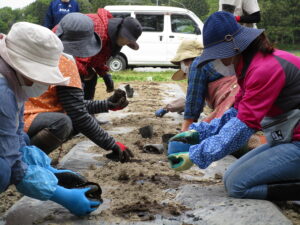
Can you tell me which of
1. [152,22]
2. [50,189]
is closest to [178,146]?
[50,189]

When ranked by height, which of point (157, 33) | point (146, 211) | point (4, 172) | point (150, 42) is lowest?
point (150, 42)

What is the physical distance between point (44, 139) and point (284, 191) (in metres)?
1.48

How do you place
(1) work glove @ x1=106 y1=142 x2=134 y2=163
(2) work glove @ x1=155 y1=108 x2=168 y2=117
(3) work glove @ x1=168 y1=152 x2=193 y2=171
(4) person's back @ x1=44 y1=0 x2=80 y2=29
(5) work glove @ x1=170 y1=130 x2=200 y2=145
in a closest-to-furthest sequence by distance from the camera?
(3) work glove @ x1=168 y1=152 x2=193 y2=171 < (5) work glove @ x1=170 y1=130 x2=200 y2=145 < (1) work glove @ x1=106 y1=142 x2=134 y2=163 < (2) work glove @ x1=155 y1=108 x2=168 y2=117 < (4) person's back @ x1=44 y1=0 x2=80 y2=29

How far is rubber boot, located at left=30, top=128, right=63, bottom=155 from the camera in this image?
2.92 metres

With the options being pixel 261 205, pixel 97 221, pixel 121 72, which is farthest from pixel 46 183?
pixel 121 72

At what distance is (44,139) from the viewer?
115 inches

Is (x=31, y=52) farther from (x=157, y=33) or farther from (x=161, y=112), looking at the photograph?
(x=157, y=33)

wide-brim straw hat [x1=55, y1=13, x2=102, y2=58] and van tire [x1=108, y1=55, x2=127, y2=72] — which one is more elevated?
wide-brim straw hat [x1=55, y1=13, x2=102, y2=58]

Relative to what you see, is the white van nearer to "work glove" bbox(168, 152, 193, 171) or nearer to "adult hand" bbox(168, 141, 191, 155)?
"adult hand" bbox(168, 141, 191, 155)

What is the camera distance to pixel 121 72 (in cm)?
1226

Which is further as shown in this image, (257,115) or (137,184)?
(137,184)

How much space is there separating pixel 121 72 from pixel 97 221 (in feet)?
33.3

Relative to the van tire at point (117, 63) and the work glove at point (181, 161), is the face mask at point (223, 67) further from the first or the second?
the van tire at point (117, 63)

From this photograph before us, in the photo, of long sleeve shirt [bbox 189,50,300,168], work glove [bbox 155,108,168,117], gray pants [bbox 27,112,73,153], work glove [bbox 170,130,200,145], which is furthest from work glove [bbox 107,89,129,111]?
long sleeve shirt [bbox 189,50,300,168]
